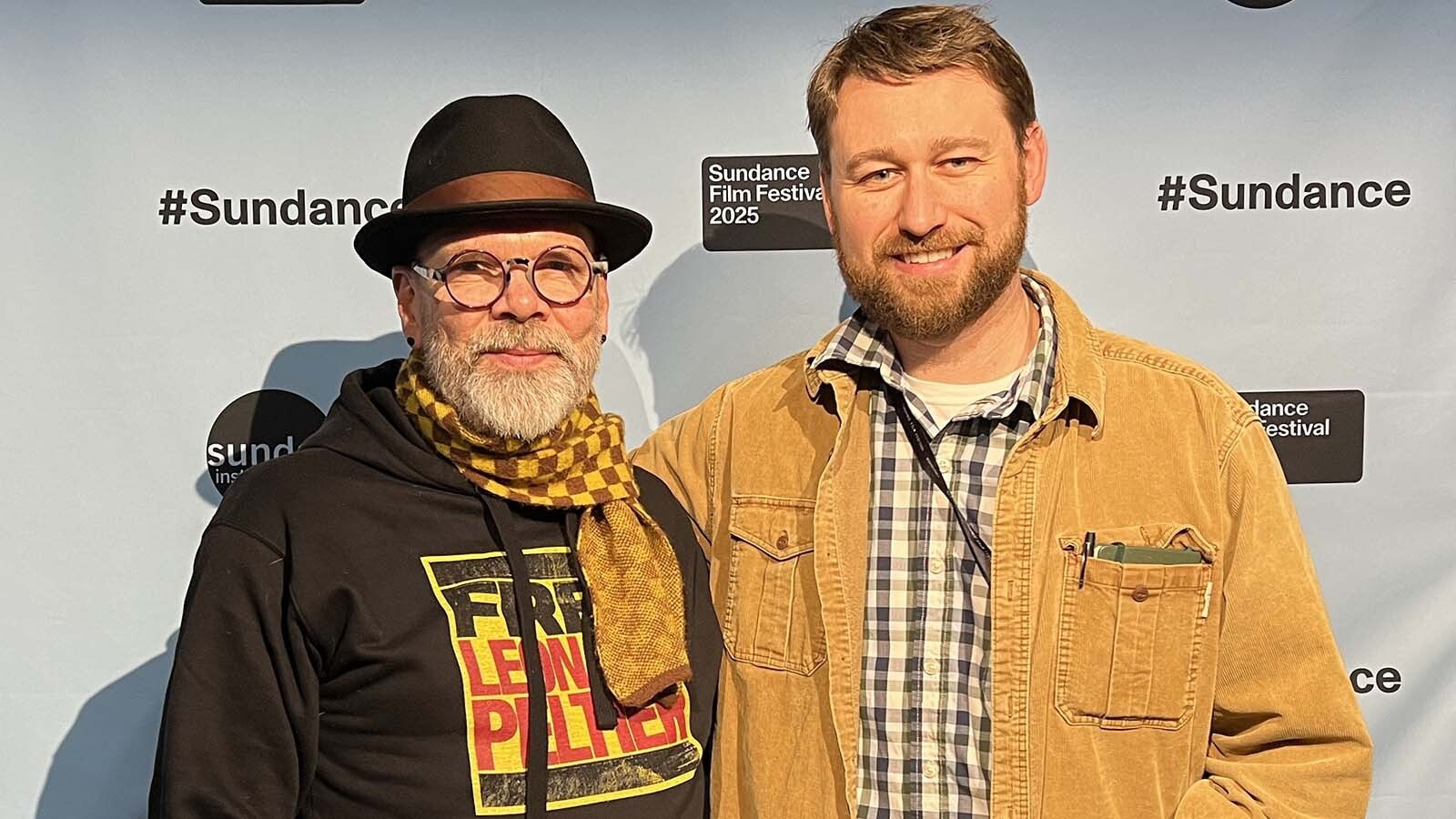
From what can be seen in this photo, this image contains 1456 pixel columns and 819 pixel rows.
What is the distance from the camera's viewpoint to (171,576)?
252 cm

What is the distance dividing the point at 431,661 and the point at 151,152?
4.51ft

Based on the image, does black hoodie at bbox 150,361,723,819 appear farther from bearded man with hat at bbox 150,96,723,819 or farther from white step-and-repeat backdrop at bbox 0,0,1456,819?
white step-and-repeat backdrop at bbox 0,0,1456,819

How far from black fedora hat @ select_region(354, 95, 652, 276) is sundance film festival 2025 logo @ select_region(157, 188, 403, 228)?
623 millimetres

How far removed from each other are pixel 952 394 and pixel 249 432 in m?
1.42

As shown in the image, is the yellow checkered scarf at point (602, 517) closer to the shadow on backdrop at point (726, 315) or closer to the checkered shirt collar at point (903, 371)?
the checkered shirt collar at point (903, 371)

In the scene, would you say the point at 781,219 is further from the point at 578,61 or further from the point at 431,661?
the point at 431,661

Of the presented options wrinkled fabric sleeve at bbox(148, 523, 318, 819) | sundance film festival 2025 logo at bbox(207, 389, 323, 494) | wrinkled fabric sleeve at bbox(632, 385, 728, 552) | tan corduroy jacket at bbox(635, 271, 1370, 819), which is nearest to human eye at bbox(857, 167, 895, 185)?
tan corduroy jacket at bbox(635, 271, 1370, 819)

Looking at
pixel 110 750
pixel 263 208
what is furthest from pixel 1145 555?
pixel 110 750

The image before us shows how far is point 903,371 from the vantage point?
1976 millimetres

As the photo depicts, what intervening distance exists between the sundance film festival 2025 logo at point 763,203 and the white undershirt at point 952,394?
704 mm

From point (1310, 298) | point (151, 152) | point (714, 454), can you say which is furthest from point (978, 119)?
point (151, 152)

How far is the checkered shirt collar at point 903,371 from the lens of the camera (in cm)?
186

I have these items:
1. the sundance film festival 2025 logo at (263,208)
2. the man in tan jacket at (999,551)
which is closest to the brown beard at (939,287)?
the man in tan jacket at (999,551)

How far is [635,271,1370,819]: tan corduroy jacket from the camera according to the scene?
5.83 ft
